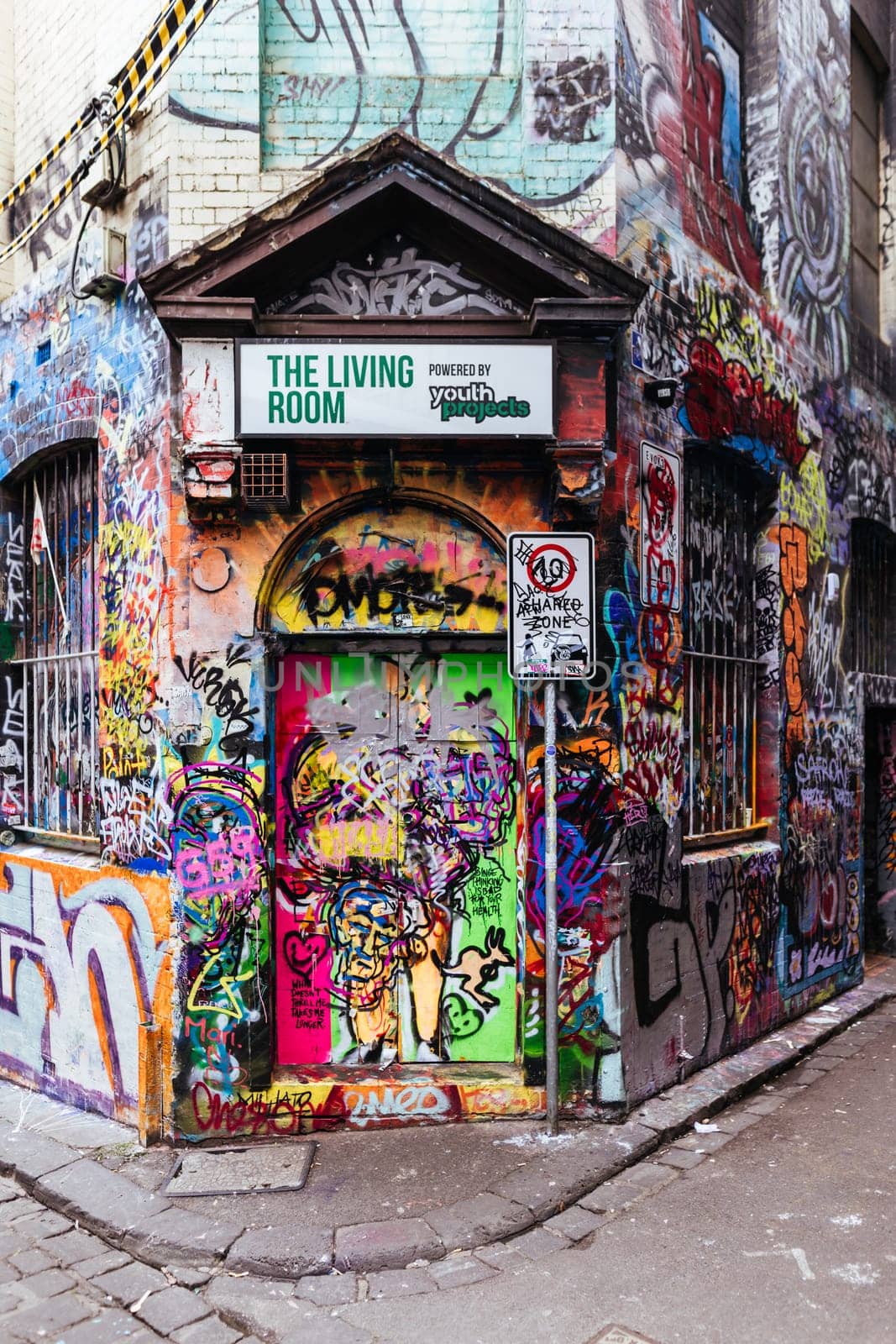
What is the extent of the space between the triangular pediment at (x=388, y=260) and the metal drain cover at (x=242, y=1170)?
4.49 meters

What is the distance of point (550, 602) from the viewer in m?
5.52

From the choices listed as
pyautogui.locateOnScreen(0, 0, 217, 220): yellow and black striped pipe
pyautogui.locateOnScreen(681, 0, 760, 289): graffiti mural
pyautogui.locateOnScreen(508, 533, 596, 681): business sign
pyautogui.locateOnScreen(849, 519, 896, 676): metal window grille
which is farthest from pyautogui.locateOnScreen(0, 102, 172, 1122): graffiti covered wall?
pyautogui.locateOnScreen(849, 519, 896, 676): metal window grille

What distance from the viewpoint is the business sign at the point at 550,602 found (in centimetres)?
547

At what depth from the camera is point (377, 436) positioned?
5.58 meters

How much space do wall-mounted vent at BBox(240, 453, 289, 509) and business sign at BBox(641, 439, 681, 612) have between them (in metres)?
2.25

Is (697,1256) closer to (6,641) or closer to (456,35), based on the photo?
(6,641)

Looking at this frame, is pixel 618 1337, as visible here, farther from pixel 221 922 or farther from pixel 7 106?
pixel 7 106

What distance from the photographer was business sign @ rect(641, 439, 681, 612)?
6.30 metres

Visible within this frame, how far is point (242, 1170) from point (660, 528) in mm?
4449

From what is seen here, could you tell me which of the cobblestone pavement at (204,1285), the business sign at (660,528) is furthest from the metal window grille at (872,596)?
the cobblestone pavement at (204,1285)

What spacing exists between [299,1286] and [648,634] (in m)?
3.97

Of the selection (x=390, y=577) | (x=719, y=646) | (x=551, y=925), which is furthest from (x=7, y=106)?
(x=551, y=925)

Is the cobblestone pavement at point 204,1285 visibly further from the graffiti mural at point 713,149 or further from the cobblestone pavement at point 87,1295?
the graffiti mural at point 713,149

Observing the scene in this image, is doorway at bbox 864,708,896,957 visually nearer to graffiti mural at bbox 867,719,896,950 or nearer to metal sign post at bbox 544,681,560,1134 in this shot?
graffiti mural at bbox 867,719,896,950
